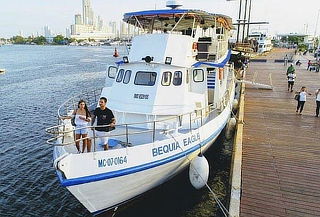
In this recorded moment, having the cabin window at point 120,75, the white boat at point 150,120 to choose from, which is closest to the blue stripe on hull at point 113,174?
the white boat at point 150,120

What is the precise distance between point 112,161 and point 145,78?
4393 mm

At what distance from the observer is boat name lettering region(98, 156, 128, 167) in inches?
284

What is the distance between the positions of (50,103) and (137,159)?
65.4ft

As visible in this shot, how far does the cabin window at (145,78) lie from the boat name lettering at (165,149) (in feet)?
9.63

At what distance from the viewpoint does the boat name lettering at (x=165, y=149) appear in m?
8.15

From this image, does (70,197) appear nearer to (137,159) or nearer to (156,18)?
(137,159)

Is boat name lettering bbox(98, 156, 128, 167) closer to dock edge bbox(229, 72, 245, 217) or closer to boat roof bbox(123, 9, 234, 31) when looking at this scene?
dock edge bbox(229, 72, 245, 217)

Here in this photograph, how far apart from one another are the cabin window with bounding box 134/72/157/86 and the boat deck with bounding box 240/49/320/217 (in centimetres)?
453

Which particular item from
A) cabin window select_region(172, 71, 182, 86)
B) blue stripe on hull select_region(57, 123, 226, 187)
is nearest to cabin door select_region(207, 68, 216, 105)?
cabin window select_region(172, 71, 182, 86)

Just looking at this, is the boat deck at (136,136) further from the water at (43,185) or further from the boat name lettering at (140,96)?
the water at (43,185)

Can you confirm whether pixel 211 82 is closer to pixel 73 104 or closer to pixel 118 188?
pixel 73 104

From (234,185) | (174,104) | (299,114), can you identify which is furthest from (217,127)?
(299,114)

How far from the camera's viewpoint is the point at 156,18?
39.4 feet

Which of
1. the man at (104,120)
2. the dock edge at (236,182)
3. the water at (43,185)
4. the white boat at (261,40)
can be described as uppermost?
the white boat at (261,40)
